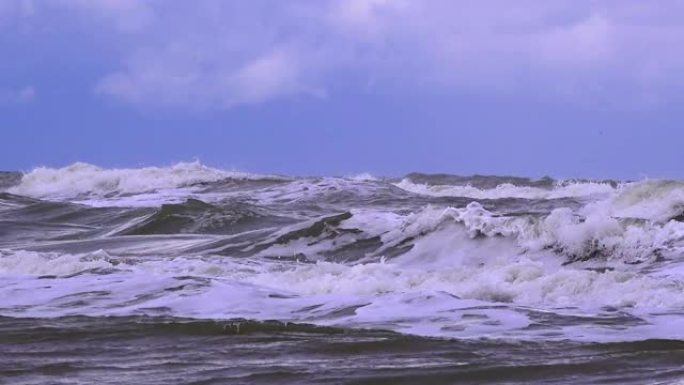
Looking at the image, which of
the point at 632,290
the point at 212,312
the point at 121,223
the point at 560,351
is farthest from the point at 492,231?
the point at 121,223

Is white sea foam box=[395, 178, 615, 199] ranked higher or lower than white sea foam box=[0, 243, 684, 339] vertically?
higher

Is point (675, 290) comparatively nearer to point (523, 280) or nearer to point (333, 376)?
point (523, 280)

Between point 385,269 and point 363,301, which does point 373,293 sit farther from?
point 385,269

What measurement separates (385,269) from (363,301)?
5.94 ft

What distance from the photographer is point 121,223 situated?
59.5ft

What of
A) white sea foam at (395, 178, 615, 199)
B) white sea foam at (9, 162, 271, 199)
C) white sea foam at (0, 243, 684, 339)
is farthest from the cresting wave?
white sea foam at (9, 162, 271, 199)

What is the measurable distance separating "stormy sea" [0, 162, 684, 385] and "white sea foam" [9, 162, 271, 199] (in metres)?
15.1

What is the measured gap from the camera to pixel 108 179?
3269 centimetres

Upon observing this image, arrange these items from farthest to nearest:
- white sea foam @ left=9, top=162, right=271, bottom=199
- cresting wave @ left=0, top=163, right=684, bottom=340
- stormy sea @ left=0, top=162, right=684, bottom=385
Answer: white sea foam @ left=9, top=162, right=271, bottom=199 → cresting wave @ left=0, top=163, right=684, bottom=340 → stormy sea @ left=0, top=162, right=684, bottom=385

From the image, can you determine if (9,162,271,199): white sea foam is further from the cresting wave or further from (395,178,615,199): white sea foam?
the cresting wave

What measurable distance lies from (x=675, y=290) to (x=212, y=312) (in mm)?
3124

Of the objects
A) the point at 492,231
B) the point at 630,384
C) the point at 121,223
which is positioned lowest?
the point at 630,384

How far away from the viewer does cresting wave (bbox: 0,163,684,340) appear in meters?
6.96

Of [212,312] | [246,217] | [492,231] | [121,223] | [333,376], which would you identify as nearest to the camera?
[333,376]
